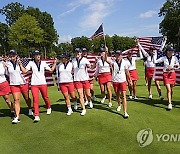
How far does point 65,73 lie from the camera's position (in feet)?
31.6

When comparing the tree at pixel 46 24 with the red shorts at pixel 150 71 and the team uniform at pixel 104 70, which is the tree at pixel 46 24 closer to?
the red shorts at pixel 150 71

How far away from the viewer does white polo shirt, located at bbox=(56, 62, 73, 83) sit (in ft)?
31.6

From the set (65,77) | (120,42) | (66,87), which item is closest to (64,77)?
(65,77)

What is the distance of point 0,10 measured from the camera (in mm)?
80688

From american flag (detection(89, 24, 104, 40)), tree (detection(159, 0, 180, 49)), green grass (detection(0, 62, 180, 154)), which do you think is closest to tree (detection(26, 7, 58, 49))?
tree (detection(159, 0, 180, 49))

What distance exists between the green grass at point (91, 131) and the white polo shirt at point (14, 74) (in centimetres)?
121

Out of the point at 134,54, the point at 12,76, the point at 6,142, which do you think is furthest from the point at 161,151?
the point at 134,54

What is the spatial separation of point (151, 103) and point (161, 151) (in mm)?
4525

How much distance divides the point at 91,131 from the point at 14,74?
3.14 m

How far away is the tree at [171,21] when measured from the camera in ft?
221

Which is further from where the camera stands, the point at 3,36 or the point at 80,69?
the point at 3,36

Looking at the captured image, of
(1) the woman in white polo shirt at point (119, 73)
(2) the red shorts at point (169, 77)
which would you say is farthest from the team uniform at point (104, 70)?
(2) the red shorts at point (169, 77)

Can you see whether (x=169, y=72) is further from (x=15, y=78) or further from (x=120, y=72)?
(x=15, y=78)

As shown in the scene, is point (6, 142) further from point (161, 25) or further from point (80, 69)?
point (161, 25)
